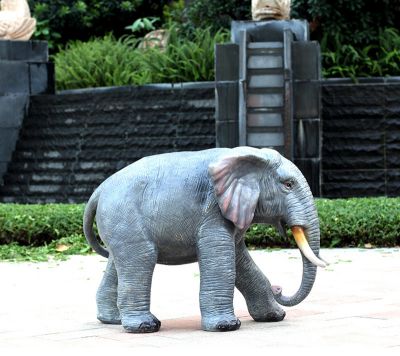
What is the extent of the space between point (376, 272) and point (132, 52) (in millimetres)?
11181

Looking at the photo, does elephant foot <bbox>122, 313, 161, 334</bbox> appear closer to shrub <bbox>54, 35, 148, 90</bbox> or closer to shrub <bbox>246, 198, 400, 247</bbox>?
shrub <bbox>246, 198, 400, 247</bbox>

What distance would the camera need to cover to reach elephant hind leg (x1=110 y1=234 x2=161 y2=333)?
712cm

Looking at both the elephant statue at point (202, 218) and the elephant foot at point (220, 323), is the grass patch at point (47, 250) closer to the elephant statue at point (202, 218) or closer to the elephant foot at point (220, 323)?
the elephant statue at point (202, 218)

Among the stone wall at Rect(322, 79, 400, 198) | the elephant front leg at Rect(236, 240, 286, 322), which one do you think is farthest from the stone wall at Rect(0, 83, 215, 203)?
the elephant front leg at Rect(236, 240, 286, 322)

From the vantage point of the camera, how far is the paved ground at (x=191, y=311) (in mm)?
6555

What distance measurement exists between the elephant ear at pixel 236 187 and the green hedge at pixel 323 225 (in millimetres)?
5713

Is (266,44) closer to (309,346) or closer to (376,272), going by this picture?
(376,272)

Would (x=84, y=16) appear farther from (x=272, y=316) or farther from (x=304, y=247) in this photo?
(x=304, y=247)

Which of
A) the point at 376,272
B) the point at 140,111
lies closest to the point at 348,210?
the point at 376,272

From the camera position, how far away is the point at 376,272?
10398 millimetres

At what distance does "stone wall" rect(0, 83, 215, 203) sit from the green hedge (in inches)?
145

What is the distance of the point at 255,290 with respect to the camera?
7520 millimetres

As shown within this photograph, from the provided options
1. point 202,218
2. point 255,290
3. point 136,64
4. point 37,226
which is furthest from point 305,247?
point 136,64

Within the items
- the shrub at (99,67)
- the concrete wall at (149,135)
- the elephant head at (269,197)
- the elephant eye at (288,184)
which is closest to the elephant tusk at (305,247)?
the elephant head at (269,197)
